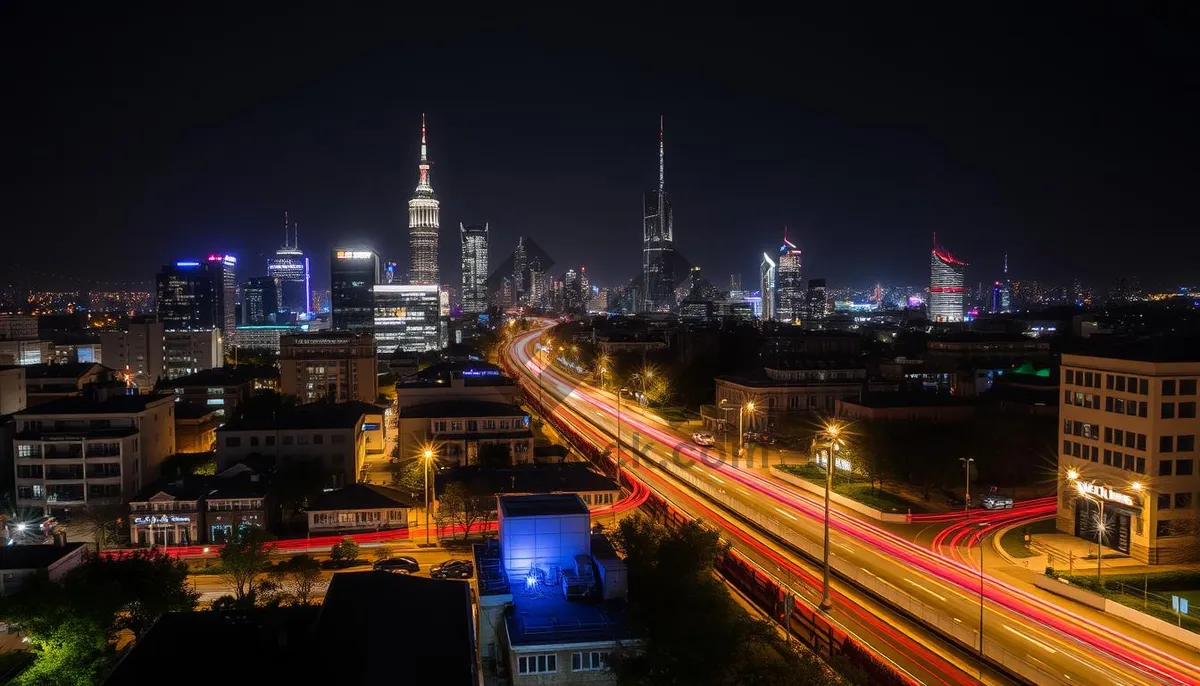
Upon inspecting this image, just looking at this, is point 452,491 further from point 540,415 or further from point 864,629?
point 540,415

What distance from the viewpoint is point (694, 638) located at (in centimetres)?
1299

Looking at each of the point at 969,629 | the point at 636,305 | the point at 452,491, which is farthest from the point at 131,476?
the point at 636,305

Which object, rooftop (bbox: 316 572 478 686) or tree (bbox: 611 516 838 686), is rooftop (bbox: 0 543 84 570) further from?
tree (bbox: 611 516 838 686)

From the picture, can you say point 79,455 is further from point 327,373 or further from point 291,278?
point 291,278

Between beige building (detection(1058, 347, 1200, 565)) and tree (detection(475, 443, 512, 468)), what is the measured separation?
61.5ft

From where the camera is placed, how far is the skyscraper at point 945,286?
155 meters

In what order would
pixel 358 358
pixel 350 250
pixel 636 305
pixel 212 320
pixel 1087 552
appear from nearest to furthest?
pixel 1087 552 → pixel 358 358 → pixel 350 250 → pixel 212 320 → pixel 636 305

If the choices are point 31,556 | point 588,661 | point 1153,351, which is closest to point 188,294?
point 31,556

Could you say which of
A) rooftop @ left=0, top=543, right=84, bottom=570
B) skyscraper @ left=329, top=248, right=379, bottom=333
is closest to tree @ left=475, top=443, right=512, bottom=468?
rooftop @ left=0, top=543, right=84, bottom=570

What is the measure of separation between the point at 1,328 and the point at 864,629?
9822 cm

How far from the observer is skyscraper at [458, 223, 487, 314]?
634 ft

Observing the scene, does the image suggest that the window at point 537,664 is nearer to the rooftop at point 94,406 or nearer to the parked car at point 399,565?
the parked car at point 399,565

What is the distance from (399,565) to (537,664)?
7.58m

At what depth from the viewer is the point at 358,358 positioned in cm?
5178
